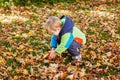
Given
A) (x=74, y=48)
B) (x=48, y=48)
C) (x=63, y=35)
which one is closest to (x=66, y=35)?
(x=63, y=35)

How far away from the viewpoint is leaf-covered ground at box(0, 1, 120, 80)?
4.75 metres

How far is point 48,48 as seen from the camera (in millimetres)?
5891

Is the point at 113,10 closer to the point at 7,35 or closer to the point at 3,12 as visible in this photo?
the point at 3,12

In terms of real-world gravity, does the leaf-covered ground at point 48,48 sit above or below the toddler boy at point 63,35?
below

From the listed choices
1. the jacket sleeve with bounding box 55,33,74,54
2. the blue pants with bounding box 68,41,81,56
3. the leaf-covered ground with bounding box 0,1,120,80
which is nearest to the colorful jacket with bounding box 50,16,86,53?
the jacket sleeve with bounding box 55,33,74,54

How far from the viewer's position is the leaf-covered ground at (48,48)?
15.6 ft

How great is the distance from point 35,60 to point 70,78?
0.93 metres

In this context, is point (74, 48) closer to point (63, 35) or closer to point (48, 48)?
point (63, 35)

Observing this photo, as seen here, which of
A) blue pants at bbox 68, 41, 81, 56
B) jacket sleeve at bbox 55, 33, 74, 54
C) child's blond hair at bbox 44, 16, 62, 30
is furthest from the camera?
blue pants at bbox 68, 41, 81, 56

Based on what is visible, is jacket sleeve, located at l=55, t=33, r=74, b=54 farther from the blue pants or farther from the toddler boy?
the blue pants

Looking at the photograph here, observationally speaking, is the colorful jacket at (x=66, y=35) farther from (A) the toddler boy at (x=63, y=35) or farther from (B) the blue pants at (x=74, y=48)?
(B) the blue pants at (x=74, y=48)

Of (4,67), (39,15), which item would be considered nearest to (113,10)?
(39,15)

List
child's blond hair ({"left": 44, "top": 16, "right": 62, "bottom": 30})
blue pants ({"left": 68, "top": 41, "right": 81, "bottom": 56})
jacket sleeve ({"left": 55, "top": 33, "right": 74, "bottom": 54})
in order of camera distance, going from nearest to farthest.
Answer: child's blond hair ({"left": 44, "top": 16, "right": 62, "bottom": 30}) → jacket sleeve ({"left": 55, "top": 33, "right": 74, "bottom": 54}) → blue pants ({"left": 68, "top": 41, "right": 81, "bottom": 56})

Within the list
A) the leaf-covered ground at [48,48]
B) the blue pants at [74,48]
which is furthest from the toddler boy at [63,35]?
the leaf-covered ground at [48,48]
